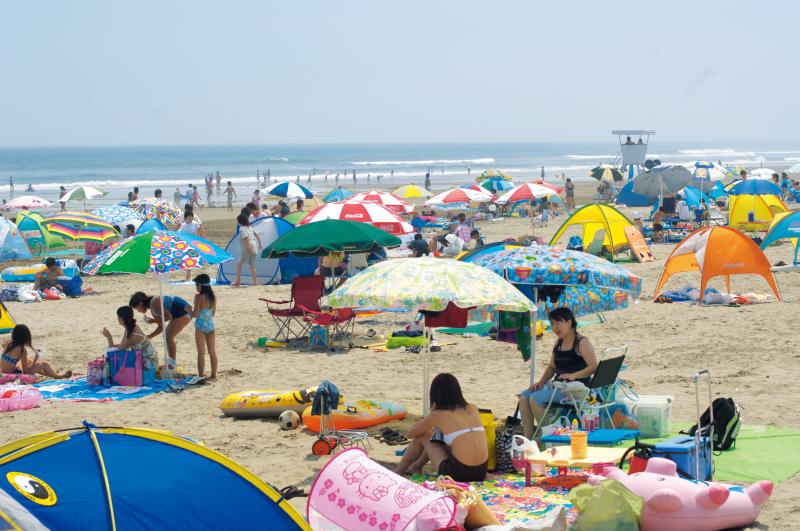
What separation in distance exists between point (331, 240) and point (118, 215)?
882cm

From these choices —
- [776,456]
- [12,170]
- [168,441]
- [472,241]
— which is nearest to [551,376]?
[776,456]

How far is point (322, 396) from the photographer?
8516 mm

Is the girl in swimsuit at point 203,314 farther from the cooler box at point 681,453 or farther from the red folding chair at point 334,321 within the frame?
the cooler box at point 681,453

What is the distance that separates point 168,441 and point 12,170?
92.6 meters

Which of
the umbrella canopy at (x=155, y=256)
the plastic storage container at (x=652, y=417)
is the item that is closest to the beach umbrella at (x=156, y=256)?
the umbrella canopy at (x=155, y=256)

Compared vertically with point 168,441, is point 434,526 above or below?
below

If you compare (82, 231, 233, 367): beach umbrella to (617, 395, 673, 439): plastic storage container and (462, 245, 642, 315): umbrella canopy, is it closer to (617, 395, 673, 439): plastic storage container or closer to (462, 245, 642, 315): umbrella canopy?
(462, 245, 642, 315): umbrella canopy

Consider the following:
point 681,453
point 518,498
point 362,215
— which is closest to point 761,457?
point 681,453

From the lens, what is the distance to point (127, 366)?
10.7 m

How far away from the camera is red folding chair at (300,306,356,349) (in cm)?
1249

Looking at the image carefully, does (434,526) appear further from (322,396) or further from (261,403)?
(261,403)

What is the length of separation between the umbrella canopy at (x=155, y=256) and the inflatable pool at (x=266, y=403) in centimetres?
147

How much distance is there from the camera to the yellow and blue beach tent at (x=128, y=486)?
4930 millimetres

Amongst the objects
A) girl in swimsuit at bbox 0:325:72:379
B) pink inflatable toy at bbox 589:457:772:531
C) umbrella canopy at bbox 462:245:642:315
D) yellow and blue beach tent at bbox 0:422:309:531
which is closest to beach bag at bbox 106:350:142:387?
girl in swimsuit at bbox 0:325:72:379
